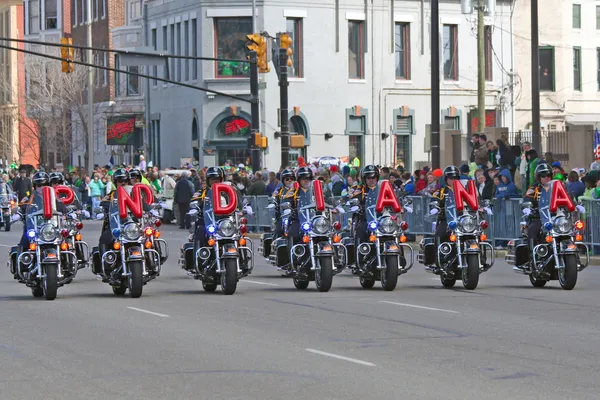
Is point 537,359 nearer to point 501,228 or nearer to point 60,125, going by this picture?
point 501,228

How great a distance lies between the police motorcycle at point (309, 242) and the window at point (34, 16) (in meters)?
60.4

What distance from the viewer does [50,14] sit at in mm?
78312

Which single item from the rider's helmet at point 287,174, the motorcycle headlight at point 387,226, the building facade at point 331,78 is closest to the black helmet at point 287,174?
the rider's helmet at point 287,174

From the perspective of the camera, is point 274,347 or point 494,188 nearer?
point 274,347

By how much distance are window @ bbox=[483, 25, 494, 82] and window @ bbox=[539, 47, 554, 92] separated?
127 inches

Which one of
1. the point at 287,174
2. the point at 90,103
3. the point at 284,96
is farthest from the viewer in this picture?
the point at 90,103

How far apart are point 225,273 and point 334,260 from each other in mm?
1726

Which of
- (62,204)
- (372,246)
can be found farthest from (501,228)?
(62,204)

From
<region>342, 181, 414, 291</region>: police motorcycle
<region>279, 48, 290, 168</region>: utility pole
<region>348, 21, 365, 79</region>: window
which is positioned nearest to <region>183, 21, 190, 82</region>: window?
<region>348, 21, 365, 79</region>: window

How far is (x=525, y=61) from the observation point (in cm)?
6391

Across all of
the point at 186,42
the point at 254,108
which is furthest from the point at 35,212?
the point at 186,42

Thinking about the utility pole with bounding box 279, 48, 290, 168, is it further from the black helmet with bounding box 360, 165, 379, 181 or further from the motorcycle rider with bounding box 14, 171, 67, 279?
the motorcycle rider with bounding box 14, 171, 67, 279

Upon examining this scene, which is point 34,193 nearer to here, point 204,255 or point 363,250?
point 204,255

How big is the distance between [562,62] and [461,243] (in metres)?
44.7
